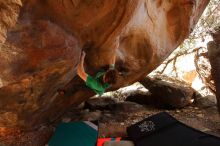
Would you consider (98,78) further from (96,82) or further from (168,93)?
(168,93)

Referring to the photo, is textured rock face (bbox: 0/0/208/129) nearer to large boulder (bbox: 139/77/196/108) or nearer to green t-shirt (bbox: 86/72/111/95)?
green t-shirt (bbox: 86/72/111/95)

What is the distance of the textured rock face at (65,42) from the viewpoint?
7.06 ft

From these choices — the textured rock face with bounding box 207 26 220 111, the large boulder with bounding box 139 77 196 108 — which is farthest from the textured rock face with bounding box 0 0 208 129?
the large boulder with bounding box 139 77 196 108

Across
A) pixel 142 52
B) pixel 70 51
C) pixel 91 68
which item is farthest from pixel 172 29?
pixel 70 51

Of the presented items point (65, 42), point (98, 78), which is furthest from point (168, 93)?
point (65, 42)

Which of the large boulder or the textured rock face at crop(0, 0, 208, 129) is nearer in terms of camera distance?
the textured rock face at crop(0, 0, 208, 129)

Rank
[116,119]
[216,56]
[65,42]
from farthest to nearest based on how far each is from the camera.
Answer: [116,119] < [216,56] < [65,42]

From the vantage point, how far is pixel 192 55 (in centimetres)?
644

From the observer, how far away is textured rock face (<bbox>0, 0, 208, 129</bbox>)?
2150 millimetres

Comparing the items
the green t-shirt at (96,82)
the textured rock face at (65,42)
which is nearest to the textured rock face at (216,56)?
the textured rock face at (65,42)

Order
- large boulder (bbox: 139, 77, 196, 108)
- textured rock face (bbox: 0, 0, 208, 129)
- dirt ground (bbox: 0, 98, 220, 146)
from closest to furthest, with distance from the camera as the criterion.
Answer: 1. textured rock face (bbox: 0, 0, 208, 129)
2. dirt ground (bbox: 0, 98, 220, 146)
3. large boulder (bbox: 139, 77, 196, 108)

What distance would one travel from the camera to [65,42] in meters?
2.38

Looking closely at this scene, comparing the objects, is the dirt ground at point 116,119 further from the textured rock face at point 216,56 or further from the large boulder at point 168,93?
the textured rock face at point 216,56

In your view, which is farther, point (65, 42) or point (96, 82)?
point (96, 82)
